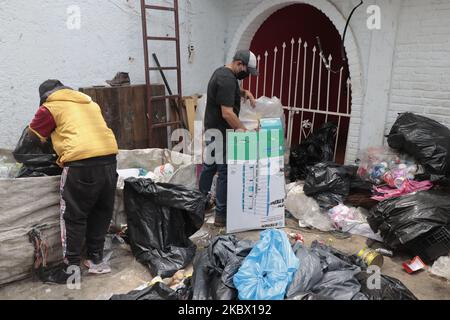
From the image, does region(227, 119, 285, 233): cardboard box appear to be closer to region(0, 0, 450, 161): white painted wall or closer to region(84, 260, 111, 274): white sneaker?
region(84, 260, 111, 274): white sneaker

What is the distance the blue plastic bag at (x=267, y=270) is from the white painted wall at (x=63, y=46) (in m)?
2.94

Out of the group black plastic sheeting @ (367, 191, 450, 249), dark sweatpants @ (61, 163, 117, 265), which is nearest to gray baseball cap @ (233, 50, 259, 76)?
dark sweatpants @ (61, 163, 117, 265)

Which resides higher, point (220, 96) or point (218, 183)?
point (220, 96)

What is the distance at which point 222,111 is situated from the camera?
3.27 m

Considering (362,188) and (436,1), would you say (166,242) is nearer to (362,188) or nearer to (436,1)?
(362,188)

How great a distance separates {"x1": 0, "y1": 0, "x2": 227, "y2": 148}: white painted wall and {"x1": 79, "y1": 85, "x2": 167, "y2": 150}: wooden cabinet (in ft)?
1.00

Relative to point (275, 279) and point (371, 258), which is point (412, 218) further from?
point (275, 279)

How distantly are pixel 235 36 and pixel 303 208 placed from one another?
299 cm

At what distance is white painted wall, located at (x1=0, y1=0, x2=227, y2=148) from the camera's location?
11.9 feet

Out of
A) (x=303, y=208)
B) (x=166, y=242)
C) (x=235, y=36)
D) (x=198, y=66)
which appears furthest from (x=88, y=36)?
(x=303, y=208)

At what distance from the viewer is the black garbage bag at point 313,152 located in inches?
175

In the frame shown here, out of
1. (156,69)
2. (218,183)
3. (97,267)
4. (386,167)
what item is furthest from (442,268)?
(156,69)

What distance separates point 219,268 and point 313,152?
2570mm

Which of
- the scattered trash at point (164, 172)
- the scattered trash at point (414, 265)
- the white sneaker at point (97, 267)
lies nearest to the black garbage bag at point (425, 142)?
the scattered trash at point (414, 265)
